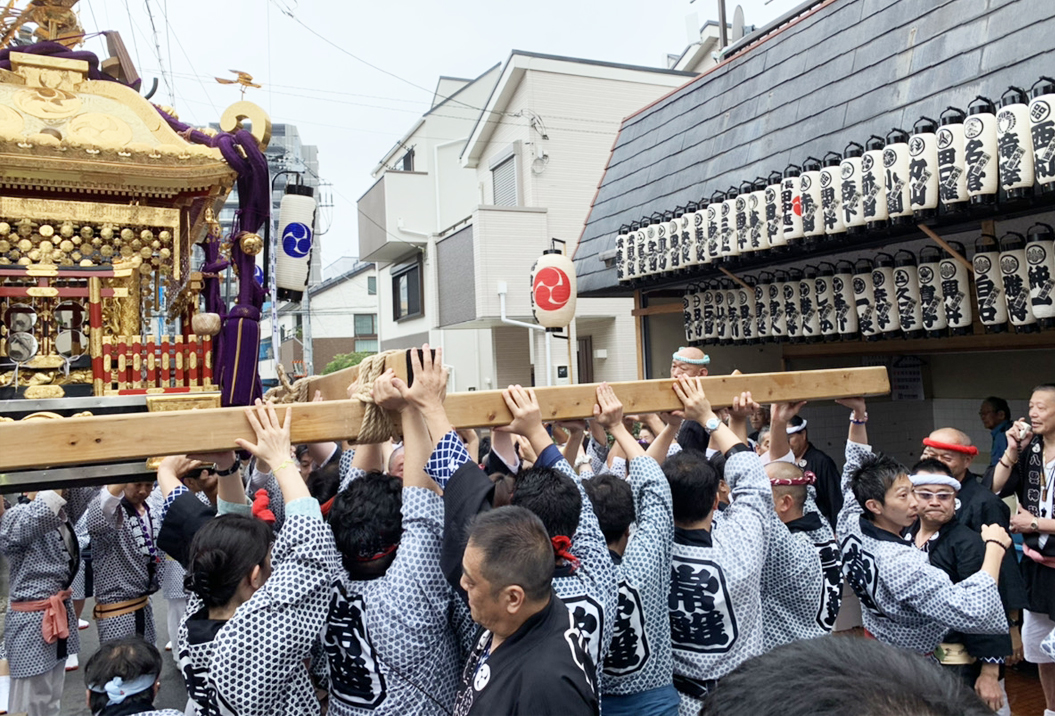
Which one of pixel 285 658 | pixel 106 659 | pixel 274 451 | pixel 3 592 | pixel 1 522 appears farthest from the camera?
pixel 3 592

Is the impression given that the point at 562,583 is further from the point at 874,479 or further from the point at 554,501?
the point at 874,479

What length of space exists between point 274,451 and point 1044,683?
Answer: 14.7 ft

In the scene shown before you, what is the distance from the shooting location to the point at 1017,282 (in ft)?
18.7

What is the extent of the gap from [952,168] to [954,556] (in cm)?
375

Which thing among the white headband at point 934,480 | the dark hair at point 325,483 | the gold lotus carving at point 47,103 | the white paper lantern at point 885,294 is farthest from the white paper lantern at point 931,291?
the gold lotus carving at point 47,103

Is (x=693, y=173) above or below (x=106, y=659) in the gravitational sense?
above

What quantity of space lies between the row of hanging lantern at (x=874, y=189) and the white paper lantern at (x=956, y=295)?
22.7 inches

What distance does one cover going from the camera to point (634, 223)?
33.0 feet

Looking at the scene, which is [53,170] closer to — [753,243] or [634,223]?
[753,243]

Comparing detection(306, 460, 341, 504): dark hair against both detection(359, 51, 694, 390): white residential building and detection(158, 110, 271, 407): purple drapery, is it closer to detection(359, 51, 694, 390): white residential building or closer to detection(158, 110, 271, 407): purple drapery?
detection(158, 110, 271, 407): purple drapery

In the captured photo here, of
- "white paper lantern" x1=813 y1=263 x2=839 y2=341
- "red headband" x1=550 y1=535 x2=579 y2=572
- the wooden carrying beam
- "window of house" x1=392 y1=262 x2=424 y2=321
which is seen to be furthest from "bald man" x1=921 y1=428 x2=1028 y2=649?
"window of house" x1=392 y1=262 x2=424 y2=321

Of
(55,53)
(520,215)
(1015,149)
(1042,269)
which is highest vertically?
(520,215)

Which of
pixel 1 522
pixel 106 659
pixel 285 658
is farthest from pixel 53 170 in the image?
pixel 285 658

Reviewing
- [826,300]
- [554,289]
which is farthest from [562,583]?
[554,289]
